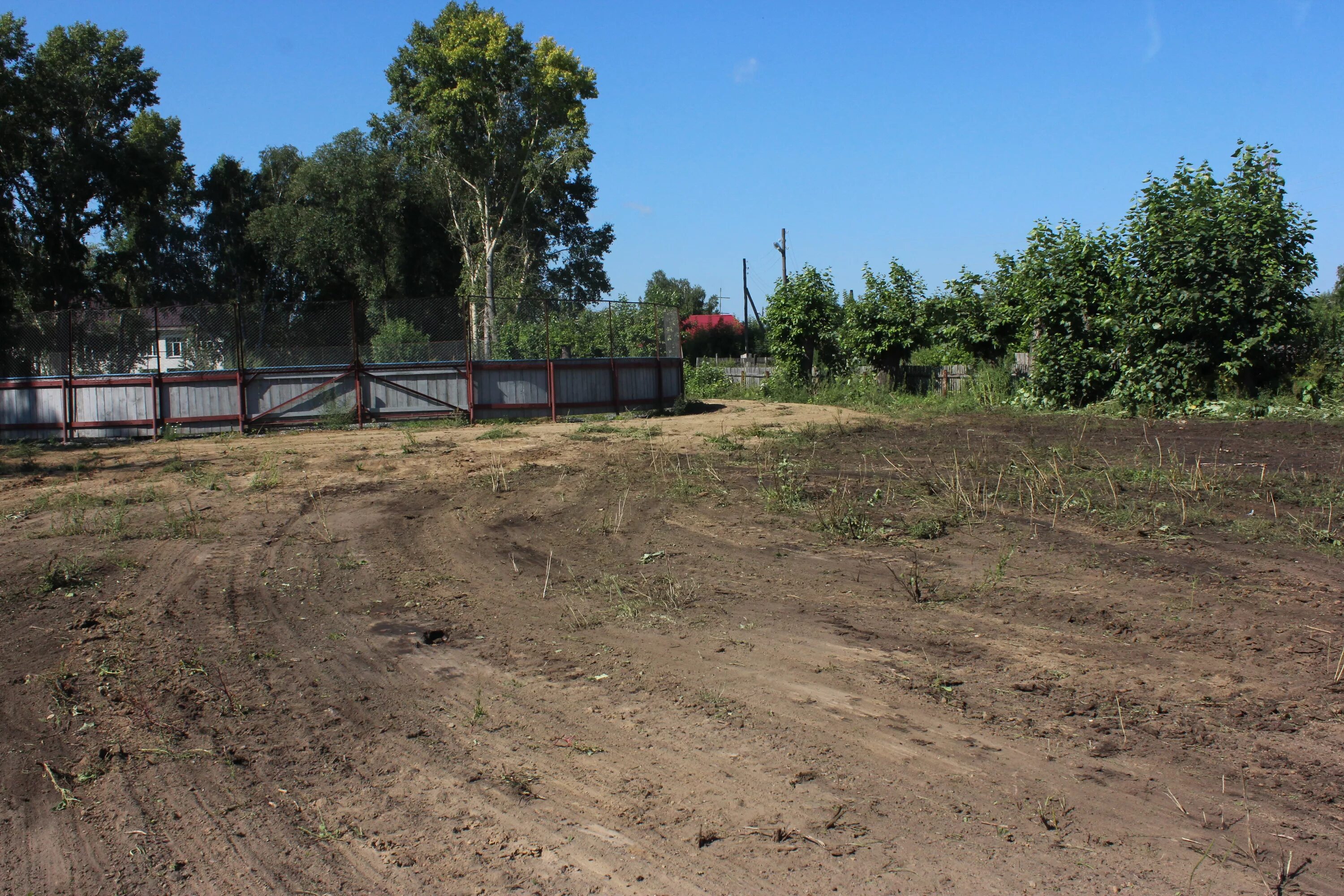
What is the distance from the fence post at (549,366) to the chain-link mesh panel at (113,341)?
27.9 ft

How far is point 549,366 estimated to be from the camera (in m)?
21.3

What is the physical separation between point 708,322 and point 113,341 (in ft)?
165

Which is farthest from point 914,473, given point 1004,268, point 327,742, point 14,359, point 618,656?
point 14,359

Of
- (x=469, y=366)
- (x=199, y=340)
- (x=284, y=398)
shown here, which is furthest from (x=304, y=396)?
(x=469, y=366)

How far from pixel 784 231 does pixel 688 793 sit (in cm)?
4573

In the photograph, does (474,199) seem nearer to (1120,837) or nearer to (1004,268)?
(1004,268)

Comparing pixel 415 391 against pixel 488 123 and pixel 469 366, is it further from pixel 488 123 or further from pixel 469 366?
pixel 488 123

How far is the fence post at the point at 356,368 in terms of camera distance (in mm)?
20047

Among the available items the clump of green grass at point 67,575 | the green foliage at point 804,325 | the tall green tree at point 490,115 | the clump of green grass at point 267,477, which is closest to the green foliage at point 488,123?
the tall green tree at point 490,115

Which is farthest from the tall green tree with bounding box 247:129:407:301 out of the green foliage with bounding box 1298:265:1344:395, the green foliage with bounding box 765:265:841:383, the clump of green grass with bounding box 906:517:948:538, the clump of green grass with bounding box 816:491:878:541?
the clump of green grass with bounding box 906:517:948:538

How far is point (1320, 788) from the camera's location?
3.65 m

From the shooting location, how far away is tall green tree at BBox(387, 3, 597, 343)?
36.8m

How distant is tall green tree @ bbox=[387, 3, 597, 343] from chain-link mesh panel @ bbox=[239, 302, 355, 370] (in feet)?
62.0

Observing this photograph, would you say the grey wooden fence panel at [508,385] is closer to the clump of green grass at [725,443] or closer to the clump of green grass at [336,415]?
the clump of green grass at [336,415]
